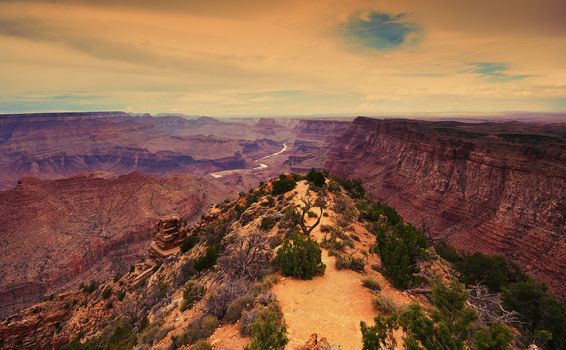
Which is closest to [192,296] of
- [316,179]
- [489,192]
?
[316,179]

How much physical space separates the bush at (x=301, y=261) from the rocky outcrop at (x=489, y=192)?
38488 mm

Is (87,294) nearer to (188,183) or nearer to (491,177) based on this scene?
(491,177)

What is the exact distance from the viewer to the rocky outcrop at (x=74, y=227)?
200ft

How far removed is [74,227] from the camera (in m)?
77.2

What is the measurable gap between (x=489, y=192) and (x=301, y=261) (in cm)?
5316

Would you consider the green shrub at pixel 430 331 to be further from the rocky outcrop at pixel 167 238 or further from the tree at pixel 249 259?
the rocky outcrop at pixel 167 238

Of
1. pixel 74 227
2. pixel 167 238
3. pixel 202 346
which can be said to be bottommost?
pixel 74 227

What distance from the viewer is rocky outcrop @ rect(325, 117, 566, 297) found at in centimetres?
4192

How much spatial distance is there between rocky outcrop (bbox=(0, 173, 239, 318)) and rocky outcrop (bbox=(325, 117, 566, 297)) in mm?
67665

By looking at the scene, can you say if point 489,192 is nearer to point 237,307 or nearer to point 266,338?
point 237,307

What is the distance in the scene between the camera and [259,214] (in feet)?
99.1

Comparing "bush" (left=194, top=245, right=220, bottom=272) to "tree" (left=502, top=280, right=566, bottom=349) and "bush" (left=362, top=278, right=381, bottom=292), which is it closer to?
"bush" (left=362, top=278, right=381, bottom=292)

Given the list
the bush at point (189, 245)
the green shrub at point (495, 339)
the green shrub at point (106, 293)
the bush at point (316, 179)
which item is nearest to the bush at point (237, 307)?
the green shrub at point (495, 339)

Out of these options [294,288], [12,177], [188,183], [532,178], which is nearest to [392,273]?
[294,288]
